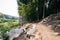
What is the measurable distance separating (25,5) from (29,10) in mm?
669

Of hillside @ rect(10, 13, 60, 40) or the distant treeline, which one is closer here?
hillside @ rect(10, 13, 60, 40)

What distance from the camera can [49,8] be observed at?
14.1m

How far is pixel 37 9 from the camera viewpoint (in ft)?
48.5

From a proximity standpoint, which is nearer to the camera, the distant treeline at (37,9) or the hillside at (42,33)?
the hillside at (42,33)

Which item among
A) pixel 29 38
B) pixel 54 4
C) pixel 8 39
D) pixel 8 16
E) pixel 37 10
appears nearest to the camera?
pixel 29 38

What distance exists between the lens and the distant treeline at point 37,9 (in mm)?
13930

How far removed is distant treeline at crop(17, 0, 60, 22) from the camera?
1393 centimetres

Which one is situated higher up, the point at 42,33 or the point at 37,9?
the point at 37,9

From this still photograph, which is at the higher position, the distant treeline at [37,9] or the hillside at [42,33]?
the distant treeline at [37,9]

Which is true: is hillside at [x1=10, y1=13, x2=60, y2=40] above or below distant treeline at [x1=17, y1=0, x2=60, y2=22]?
below

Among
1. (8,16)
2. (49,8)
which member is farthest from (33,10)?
(8,16)

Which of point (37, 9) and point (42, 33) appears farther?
point (37, 9)

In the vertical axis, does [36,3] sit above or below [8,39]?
above

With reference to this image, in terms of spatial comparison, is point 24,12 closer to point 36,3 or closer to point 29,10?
point 29,10
